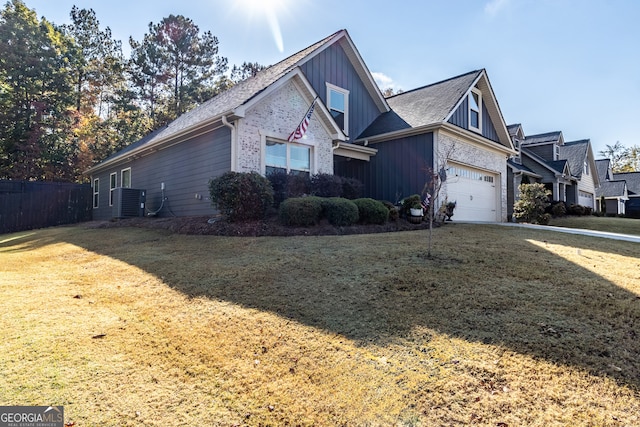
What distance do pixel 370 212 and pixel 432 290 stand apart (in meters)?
5.61

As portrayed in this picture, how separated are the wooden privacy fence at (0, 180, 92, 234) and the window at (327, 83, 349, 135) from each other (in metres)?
13.6

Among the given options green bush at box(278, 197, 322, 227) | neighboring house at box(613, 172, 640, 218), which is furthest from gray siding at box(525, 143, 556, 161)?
green bush at box(278, 197, 322, 227)

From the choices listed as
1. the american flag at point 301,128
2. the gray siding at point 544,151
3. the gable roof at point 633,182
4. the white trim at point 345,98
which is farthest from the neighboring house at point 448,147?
the gable roof at point 633,182

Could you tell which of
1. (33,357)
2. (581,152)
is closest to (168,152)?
(33,357)

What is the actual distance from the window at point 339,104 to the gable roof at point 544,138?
18360 mm

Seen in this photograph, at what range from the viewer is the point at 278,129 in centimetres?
1066

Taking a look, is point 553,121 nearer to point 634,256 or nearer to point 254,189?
point 634,256

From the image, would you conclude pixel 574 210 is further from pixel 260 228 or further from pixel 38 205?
pixel 38 205

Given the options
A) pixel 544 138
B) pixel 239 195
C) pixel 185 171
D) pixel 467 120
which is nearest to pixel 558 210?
pixel 544 138

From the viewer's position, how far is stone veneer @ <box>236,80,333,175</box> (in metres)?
9.92

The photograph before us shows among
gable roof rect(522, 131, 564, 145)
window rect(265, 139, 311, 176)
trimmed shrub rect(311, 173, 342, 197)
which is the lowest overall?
trimmed shrub rect(311, 173, 342, 197)

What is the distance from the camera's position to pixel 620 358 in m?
2.68

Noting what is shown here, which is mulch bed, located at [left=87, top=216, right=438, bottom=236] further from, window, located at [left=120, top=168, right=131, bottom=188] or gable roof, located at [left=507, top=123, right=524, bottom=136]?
gable roof, located at [left=507, top=123, right=524, bottom=136]

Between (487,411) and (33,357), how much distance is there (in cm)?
328
